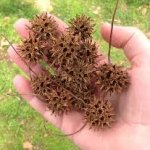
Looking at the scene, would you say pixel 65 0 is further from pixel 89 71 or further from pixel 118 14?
pixel 89 71

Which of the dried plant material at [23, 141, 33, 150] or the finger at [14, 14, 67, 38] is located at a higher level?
the finger at [14, 14, 67, 38]

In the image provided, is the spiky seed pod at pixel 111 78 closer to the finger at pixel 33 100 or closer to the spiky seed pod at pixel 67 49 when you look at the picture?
the spiky seed pod at pixel 67 49

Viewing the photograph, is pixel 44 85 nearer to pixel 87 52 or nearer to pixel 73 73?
pixel 73 73

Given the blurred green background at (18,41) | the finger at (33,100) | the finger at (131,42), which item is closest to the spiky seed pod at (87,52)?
the finger at (131,42)

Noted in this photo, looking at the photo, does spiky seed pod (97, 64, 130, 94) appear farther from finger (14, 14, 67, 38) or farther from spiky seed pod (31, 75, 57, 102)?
finger (14, 14, 67, 38)

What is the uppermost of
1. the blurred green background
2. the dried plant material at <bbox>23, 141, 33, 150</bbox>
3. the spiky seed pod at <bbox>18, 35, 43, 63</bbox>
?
the spiky seed pod at <bbox>18, 35, 43, 63</bbox>

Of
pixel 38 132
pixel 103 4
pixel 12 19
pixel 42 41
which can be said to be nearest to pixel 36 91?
pixel 42 41

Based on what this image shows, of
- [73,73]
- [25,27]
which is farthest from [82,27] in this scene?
[25,27]

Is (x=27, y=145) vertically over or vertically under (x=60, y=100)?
under

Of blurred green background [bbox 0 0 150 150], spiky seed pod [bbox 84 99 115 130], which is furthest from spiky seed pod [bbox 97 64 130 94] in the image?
blurred green background [bbox 0 0 150 150]
